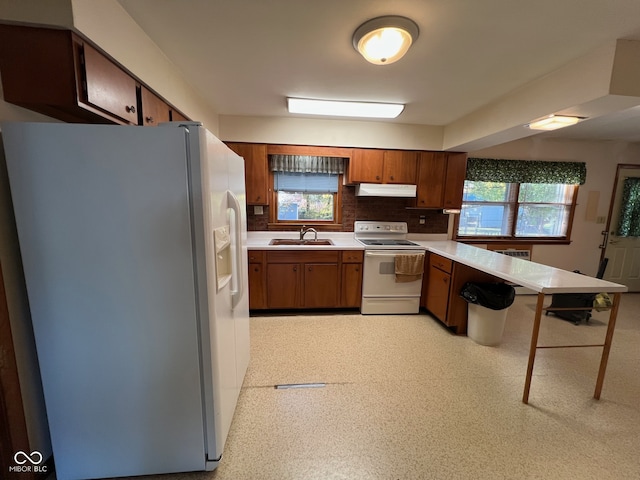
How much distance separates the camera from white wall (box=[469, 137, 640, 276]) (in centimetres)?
381

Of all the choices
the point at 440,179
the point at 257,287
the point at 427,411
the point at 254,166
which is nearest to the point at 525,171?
the point at 440,179

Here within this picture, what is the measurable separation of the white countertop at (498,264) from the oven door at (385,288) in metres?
0.26

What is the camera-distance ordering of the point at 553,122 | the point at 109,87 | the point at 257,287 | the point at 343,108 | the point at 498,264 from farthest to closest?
the point at 257,287, the point at 343,108, the point at 498,264, the point at 553,122, the point at 109,87

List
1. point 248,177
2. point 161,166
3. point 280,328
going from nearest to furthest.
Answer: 1. point 161,166
2. point 280,328
3. point 248,177

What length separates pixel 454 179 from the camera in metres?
3.50

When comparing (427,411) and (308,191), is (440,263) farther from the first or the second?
(308,191)

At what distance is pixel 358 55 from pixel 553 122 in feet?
5.49

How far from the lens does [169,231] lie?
1167 millimetres

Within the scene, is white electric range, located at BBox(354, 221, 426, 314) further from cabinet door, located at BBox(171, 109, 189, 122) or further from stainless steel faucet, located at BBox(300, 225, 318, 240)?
cabinet door, located at BBox(171, 109, 189, 122)

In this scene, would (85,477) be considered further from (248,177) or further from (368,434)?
(248,177)

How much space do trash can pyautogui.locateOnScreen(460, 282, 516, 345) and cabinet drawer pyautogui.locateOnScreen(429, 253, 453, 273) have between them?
23 centimetres

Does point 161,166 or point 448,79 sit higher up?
point 448,79

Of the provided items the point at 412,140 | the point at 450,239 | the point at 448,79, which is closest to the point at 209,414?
the point at 448,79

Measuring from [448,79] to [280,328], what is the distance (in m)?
2.76
